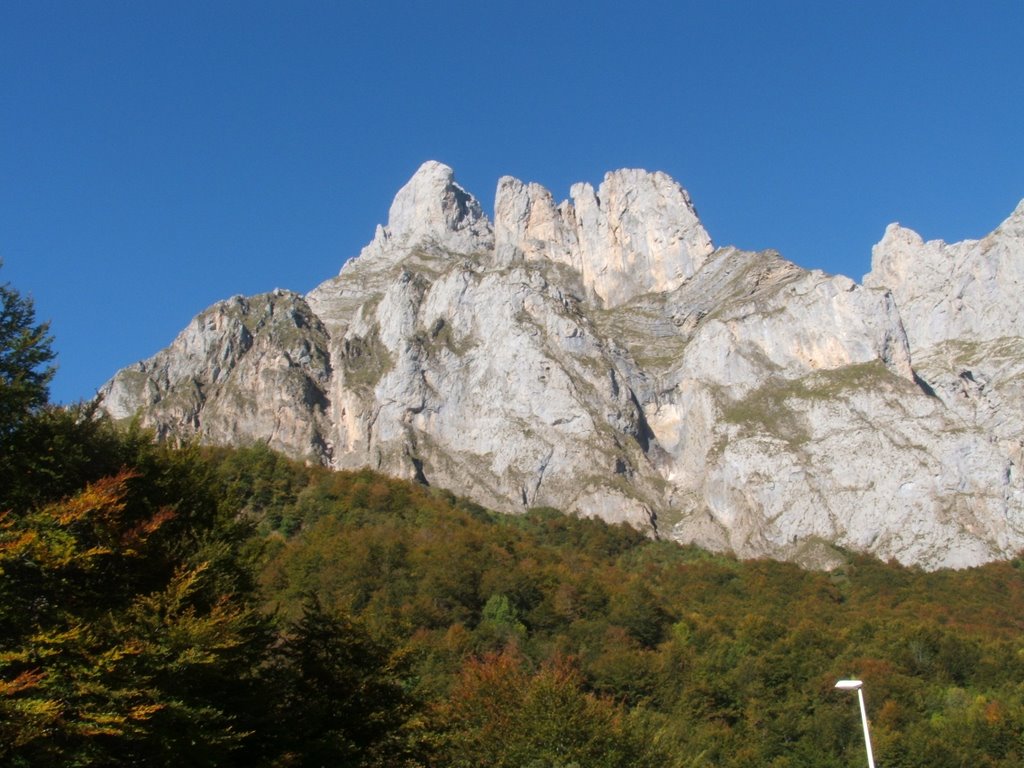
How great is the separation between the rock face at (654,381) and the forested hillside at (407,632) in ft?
33.5

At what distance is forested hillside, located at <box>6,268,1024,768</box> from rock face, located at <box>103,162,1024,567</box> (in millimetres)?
10211

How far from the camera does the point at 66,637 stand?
60.0 feet

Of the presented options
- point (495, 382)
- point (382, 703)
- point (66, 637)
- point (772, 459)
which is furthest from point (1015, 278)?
point (66, 637)

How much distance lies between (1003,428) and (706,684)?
252 feet

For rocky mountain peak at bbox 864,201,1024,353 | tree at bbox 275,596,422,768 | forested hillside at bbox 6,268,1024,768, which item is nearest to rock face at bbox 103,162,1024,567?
rocky mountain peak at bbox 864,201,1024,353

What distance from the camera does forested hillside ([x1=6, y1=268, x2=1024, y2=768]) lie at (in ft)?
64.1

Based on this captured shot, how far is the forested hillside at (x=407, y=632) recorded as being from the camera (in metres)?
19.5

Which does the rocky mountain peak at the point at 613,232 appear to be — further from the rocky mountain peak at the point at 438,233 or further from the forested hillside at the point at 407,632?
the forested hillside at the point at 407,632

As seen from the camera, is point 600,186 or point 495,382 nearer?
point 495,382

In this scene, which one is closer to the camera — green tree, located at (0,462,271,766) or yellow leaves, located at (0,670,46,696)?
yellow leaves, located at (0,670,46,696)

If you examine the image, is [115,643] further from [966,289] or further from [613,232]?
[966,289]

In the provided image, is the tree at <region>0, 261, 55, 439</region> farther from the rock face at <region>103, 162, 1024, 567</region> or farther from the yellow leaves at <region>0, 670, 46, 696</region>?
the rock face at <region>103, 162, 1024, 567</region>

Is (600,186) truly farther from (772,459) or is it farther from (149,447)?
(149,447)

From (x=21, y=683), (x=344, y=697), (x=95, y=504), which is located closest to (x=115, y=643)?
(x=21, y=683)
